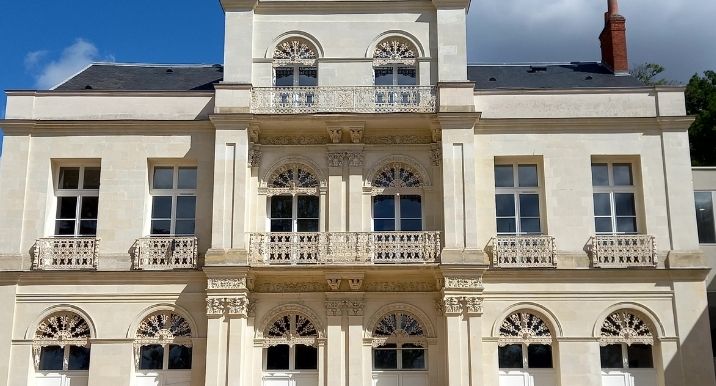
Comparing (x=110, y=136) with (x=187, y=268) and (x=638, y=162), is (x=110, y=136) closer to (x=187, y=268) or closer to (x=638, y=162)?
(x=187, y=268)

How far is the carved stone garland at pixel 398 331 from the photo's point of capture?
19.6 m

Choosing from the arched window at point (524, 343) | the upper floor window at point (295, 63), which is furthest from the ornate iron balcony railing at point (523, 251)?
the upper floor window at point (295, 63)

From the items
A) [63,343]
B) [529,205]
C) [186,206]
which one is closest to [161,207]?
[186,206]

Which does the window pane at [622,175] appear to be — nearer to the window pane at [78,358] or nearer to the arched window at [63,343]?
the arched window at [63,343]

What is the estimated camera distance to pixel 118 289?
64.5ft

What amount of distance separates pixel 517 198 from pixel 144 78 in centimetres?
1055

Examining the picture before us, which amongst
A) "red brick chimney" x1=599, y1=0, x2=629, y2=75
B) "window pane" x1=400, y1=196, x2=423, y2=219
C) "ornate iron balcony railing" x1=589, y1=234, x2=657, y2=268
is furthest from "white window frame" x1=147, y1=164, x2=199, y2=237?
"red brick chimney" x1=599, y1=0, x2=629, y2=75

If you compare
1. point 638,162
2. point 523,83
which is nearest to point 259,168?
point 523,83

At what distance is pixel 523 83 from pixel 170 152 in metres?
9.43

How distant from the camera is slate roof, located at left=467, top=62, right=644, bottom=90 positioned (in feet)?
74.0

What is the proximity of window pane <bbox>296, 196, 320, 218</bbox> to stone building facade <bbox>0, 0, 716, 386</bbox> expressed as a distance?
57 mm

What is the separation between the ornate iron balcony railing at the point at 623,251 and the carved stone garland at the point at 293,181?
6730mm

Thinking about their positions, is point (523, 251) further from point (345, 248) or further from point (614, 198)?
point (345, 248)

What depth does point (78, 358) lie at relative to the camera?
1969 cm
